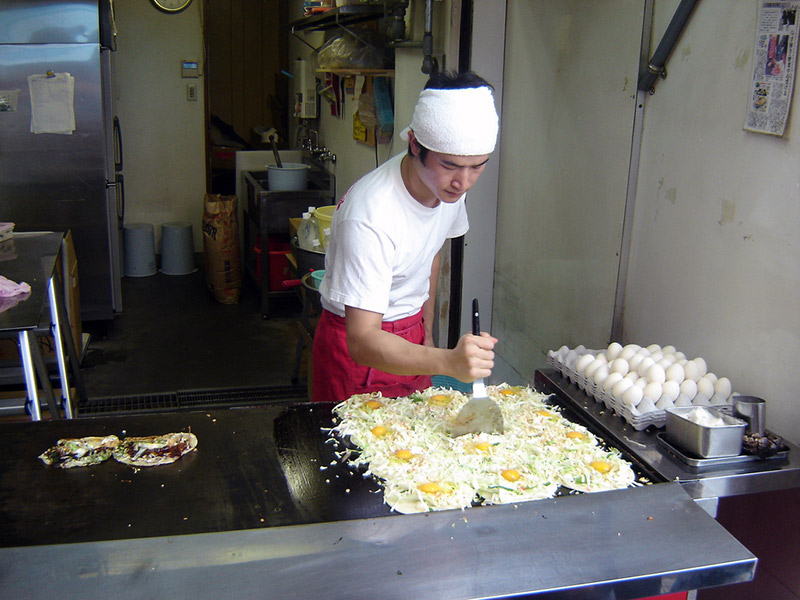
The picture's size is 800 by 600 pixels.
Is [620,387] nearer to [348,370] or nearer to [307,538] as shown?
[348,370]

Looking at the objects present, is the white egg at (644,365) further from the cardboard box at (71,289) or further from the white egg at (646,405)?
the cardboard box at (71,289)

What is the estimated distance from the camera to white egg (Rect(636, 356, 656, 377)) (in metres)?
2.20

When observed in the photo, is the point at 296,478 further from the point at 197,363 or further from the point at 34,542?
the point at 197,363

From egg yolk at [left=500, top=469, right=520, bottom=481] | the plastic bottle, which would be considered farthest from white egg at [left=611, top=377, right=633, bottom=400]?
the plastic bottle

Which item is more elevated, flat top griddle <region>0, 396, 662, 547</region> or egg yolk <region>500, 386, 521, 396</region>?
egg yolk <region>500, 386, 521, 396</region>

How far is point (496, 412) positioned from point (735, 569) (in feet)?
2.23

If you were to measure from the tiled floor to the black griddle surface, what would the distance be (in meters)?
2.82

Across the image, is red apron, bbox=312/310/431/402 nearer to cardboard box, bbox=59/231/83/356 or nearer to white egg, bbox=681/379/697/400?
white egg, bbox=681/379/697/400

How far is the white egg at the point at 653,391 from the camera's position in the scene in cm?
209

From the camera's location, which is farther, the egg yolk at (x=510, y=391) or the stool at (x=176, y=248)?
the stool at (x=176, y=248)

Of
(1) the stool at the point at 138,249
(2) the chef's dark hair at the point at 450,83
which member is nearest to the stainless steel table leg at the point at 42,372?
(2) the chef's dark hair at the point at 450,83

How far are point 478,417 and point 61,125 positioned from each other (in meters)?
4.45

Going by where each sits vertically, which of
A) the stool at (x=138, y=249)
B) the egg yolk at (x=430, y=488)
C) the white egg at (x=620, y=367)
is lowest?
the stool at (x=138, y=249)

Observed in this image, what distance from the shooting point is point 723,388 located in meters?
2.15
